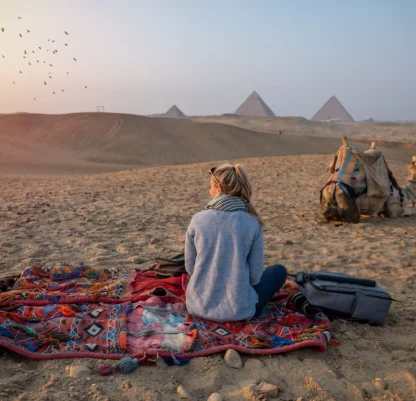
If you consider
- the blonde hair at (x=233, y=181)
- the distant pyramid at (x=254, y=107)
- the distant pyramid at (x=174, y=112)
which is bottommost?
the blonde hair at (x=233, y=181)

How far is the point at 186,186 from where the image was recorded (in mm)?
12078

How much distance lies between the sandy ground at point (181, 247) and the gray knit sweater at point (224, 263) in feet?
1.31

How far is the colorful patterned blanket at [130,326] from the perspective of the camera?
337cm

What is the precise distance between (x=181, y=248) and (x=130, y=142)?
104ft

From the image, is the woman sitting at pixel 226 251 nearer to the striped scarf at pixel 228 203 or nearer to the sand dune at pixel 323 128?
the striped scarf at pixel 228 203

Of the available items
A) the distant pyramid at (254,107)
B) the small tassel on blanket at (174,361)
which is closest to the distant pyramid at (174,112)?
the distant pyramid at (254,107)

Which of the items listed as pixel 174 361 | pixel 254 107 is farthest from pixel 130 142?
pixel 254 107

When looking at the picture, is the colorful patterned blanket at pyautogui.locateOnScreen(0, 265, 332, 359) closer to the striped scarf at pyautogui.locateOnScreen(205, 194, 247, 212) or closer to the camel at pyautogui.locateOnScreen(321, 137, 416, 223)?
the striped scarf at pyautogui.locateOnScreen(205, 194, 247, 212)

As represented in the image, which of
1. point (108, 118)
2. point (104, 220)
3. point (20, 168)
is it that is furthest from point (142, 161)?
point (104, 220)

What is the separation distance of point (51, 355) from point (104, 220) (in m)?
4.74

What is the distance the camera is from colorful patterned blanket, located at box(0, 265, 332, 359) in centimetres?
337

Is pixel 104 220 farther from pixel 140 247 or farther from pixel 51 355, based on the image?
pixel 51 355

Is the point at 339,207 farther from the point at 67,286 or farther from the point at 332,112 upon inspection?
the point at 332,112

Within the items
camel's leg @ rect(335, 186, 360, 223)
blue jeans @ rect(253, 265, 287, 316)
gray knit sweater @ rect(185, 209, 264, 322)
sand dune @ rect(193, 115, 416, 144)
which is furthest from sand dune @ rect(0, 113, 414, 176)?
sand dune @ rect(193, 115, 416, 144)
